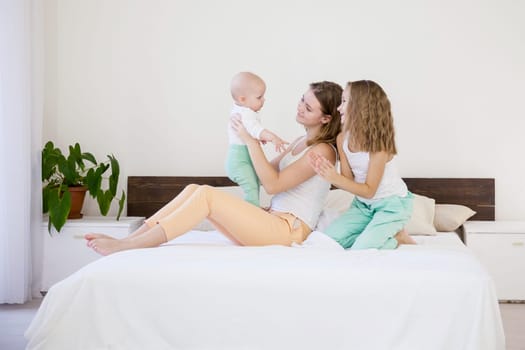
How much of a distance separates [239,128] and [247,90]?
18 centimetres

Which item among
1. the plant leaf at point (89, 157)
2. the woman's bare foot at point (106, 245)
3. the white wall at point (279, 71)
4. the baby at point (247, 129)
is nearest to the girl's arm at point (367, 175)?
the baby at point (247, 129)

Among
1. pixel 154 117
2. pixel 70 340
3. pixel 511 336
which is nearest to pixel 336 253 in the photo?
pixel 70 340

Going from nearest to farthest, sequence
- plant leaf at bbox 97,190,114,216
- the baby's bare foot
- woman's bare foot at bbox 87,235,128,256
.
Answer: woman's bare foot at bbox 87,235,128,256, the baby's bare foot, plant leaf at bbox 97,190,114,216

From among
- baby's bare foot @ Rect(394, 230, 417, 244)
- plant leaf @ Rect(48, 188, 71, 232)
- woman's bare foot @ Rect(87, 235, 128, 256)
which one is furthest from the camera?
plant leaf @ Rect(48, 188, 71, 232)

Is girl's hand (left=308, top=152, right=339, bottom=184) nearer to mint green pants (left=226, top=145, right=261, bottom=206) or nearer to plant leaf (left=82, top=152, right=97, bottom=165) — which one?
mint green pants (left=226, top=145, right=261, bottom=206)

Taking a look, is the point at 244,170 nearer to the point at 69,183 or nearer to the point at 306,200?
the point at 306,200

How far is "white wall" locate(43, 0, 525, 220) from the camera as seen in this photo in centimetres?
A: 455

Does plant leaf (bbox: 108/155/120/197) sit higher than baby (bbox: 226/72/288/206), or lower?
lower

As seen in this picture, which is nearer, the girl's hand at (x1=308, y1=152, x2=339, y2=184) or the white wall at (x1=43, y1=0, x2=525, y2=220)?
the girl's hand at (x1=308, y1=152, x2=339, y2=184)

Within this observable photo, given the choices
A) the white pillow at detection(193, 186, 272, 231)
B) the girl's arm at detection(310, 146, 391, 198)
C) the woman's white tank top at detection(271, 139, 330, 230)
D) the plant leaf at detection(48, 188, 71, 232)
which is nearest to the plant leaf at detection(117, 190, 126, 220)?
the plant leaf at detection(48, 188, 71, 232)

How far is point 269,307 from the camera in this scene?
2344 mm

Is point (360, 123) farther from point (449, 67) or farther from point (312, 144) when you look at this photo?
point (449, 67)

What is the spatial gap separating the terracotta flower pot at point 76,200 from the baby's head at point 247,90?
171 cm

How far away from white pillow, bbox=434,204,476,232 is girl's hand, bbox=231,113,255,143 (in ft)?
5.43
